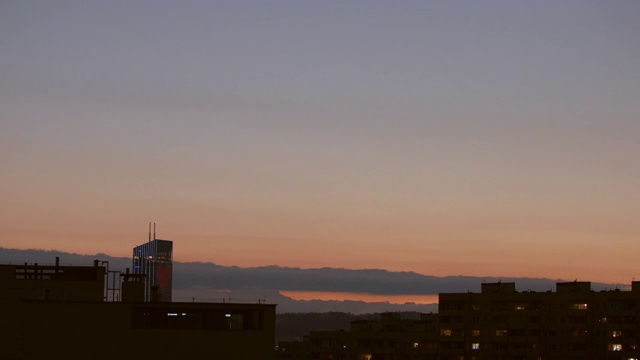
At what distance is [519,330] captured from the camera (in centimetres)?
16912

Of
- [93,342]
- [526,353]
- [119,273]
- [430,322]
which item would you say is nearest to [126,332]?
[93,342]

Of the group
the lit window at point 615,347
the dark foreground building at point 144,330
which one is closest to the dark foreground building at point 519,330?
the lit window at point 615,347

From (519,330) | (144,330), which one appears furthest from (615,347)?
(144,330)

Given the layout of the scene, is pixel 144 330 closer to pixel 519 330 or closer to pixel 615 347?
pixel 519 330

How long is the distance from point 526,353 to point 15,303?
311ft

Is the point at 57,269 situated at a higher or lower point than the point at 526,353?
higher

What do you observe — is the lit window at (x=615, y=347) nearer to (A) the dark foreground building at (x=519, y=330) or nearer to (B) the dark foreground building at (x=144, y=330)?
(A) the dark foreground building at (x=519, y=330)

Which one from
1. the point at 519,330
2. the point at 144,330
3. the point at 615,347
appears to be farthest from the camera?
the point at 519,330

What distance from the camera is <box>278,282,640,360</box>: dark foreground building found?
164 m

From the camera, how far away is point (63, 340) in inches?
3226

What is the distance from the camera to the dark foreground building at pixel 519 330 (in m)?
164

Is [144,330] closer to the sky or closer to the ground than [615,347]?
closer to the sky

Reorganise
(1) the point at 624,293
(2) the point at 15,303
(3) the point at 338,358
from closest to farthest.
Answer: (2) the point at 15,303
(1) the point at 624,293
(3) the point at 338,358

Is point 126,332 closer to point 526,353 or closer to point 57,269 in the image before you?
point 57,269
